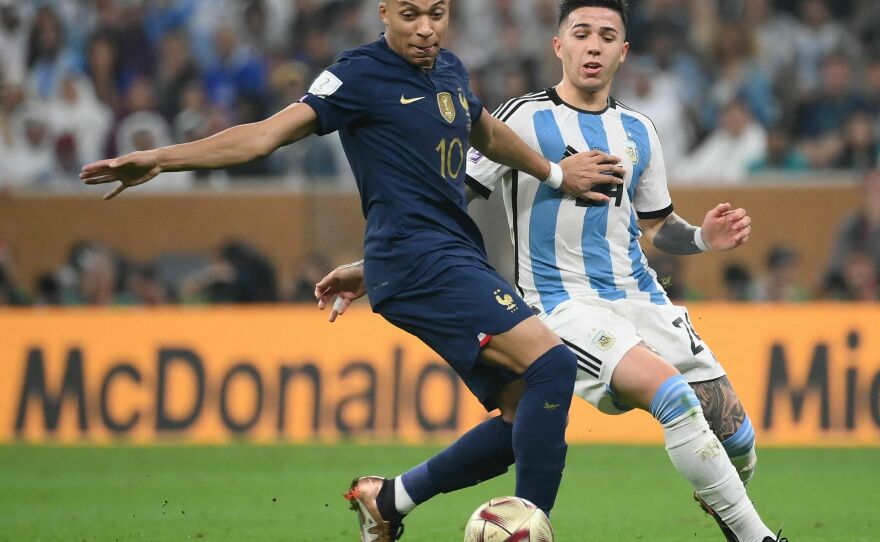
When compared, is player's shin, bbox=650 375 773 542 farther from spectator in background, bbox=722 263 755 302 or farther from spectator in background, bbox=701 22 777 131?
spectator in background, bbox=701 22 777 131

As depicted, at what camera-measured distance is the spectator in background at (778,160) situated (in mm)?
13852

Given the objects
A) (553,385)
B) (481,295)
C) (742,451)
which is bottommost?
(742,451)

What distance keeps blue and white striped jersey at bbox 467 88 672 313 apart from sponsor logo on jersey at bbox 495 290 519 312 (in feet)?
2.27

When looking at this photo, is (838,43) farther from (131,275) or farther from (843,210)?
(131,275)

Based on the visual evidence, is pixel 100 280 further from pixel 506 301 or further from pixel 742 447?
pixel 506 301

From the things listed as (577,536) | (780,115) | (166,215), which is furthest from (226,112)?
(577,536)

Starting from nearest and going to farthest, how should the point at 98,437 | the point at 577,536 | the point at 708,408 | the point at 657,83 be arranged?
the point at 708,408 → the point at 577,536 → the point at 98,437 → the point at 657,83

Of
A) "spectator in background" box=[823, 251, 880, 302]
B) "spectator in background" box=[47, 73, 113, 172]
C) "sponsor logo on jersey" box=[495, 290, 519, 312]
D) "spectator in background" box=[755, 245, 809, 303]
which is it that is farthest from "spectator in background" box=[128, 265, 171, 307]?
"sponsor logo on jersey" box=[495, 290, 519, 312]

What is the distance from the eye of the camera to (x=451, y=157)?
5676 millimetres

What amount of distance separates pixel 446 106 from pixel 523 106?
91 cm

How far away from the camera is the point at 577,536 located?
23.0ft

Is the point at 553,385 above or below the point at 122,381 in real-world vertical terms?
above

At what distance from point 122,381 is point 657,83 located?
20.8 ft

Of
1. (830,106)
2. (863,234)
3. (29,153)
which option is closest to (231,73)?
(29,153)
